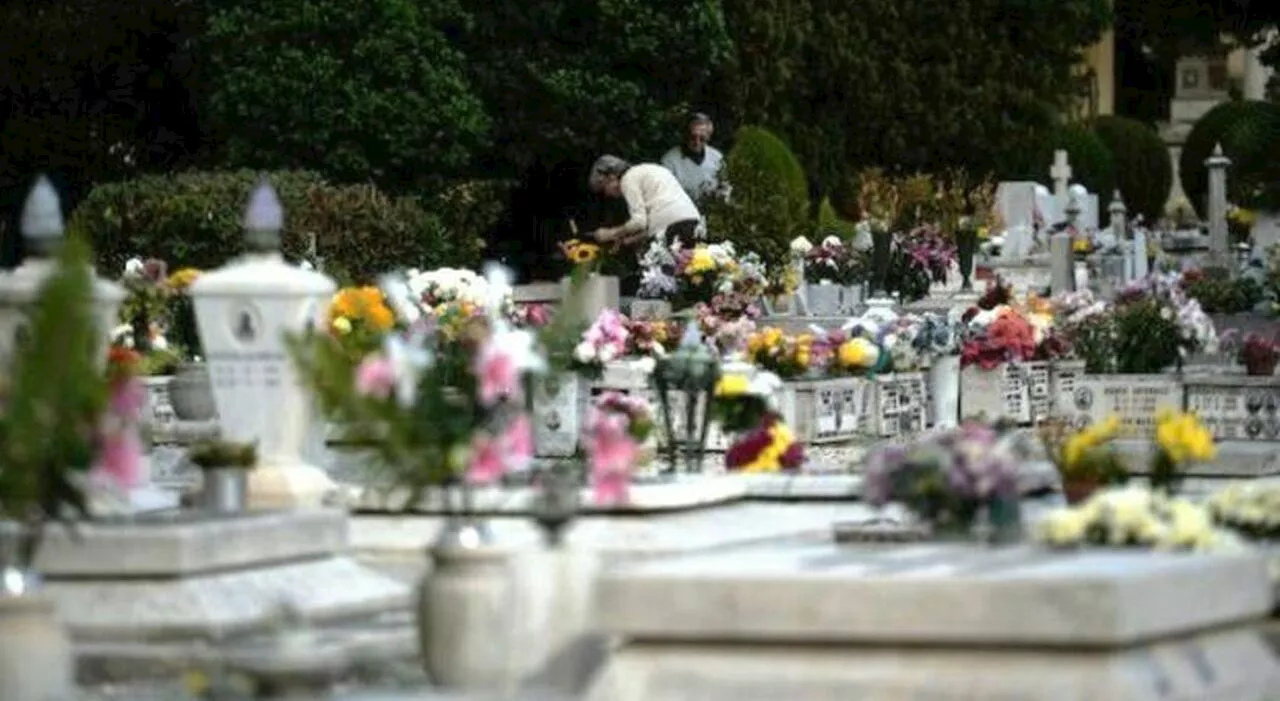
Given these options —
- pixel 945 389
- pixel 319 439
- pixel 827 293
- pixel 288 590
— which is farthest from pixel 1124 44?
pixel 288 590

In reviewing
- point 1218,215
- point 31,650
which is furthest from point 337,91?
point 31,650

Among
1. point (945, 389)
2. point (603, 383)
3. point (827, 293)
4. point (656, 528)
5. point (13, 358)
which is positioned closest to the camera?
point (13, 358)

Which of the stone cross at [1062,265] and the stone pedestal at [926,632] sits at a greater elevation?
the stone cross at [1062,265]

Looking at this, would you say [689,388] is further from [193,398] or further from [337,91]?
[337,91]

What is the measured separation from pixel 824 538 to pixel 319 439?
5570mm

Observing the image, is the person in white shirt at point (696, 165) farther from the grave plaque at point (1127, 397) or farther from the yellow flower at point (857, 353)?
the grave plaque at point (1127, 397)

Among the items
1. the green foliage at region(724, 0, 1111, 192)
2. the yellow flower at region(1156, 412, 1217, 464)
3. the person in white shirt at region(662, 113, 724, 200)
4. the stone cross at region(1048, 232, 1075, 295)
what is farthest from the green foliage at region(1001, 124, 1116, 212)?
the yellow flower at region(1156, 412, 1217, 464)

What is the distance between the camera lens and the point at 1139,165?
84.8 m

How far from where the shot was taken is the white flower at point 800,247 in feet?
155

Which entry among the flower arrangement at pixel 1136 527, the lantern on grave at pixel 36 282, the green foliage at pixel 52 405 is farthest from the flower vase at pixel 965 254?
the green foliage at pixel 52 405

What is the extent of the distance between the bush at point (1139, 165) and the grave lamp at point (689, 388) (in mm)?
52300

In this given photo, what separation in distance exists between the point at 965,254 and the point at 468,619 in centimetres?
2861

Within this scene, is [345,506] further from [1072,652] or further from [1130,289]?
[1130,289]

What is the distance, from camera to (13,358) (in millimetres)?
20797
